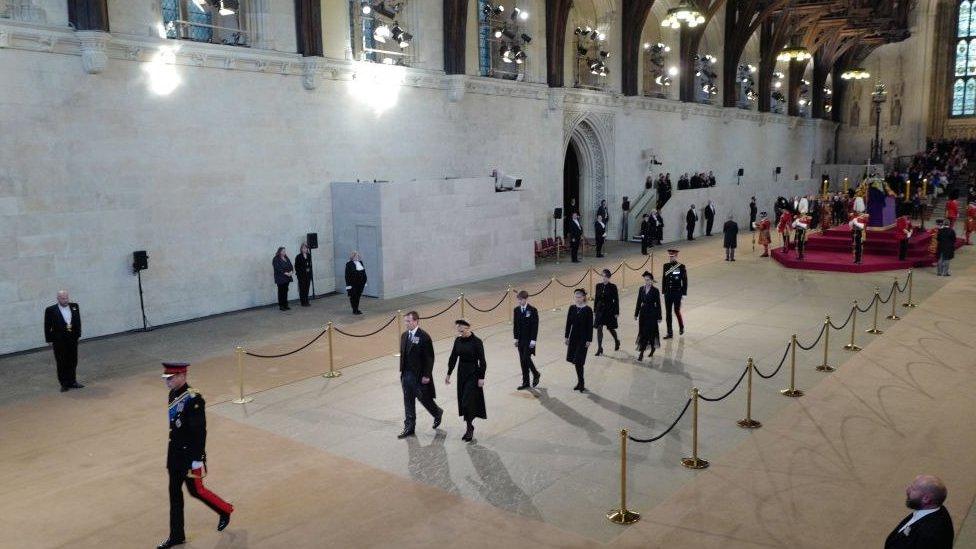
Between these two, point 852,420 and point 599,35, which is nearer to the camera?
point 852,420

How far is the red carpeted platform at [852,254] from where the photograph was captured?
21.1 metres

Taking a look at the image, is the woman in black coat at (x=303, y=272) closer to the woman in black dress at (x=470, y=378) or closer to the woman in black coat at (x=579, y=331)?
the woman in black coat at (x=579, y=331)

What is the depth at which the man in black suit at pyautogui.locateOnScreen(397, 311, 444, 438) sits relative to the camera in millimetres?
8383

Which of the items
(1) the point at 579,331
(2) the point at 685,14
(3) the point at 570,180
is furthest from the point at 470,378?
(3) the point at 570,180

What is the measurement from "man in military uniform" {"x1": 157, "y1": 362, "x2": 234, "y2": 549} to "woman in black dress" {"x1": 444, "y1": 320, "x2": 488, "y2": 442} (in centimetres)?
301

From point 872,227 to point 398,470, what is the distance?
826 inches

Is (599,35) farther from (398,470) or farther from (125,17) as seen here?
(398,470)

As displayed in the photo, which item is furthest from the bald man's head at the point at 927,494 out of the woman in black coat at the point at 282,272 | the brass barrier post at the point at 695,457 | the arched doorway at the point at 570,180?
the arched doorway at the point at 570,180

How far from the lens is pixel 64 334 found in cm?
1047

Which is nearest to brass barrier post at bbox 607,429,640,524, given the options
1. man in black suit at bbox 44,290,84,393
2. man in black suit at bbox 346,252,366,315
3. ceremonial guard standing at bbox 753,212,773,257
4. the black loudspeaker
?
man in black suit at bbox 44,290,84,393

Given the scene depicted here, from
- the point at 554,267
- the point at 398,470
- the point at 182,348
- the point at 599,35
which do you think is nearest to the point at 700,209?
the point at 599,35

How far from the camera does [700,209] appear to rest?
30.1 meters

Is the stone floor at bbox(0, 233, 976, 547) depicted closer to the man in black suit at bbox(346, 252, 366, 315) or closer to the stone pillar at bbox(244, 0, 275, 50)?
the man in black suit at bbox(346, 252, 366, 315)

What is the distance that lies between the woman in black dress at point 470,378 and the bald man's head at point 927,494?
188 inches
